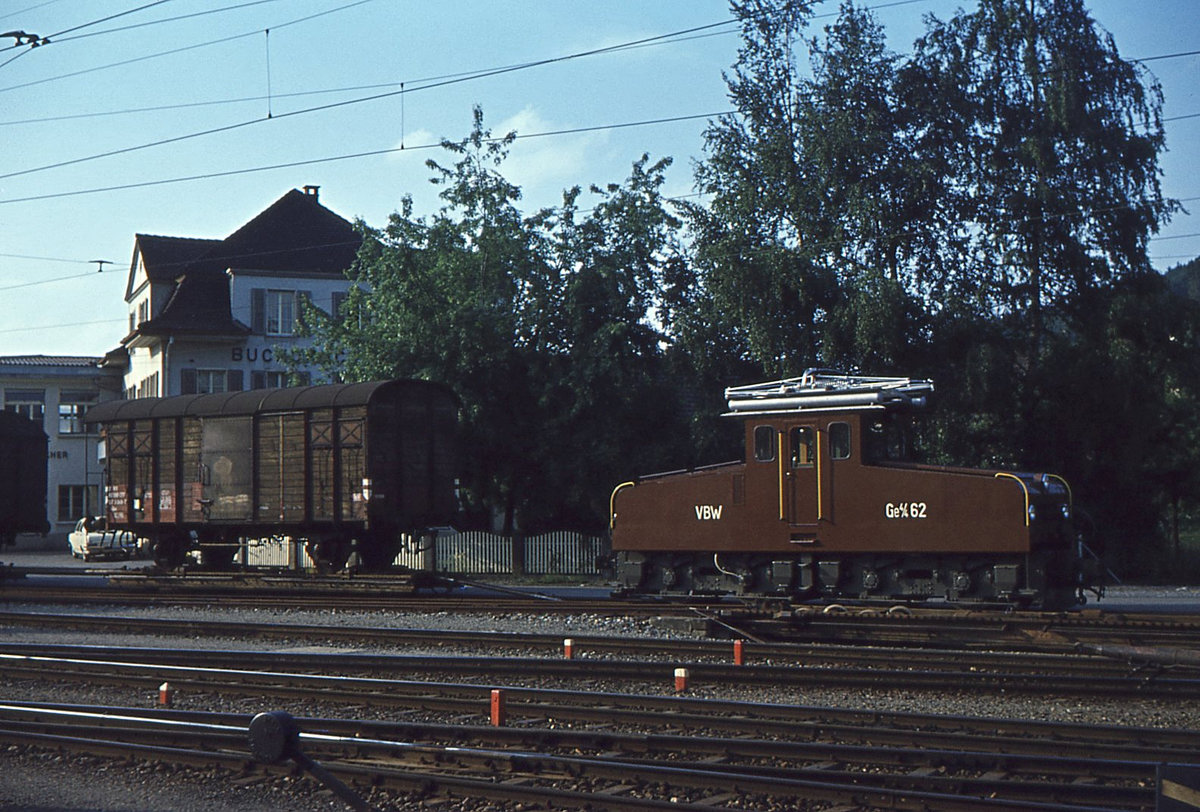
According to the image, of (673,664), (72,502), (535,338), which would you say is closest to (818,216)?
(535,338)

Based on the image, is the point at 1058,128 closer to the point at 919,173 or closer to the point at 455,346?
the point at 919,173

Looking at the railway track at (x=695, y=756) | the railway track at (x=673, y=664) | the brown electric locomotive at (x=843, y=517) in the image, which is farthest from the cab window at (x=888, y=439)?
the railway track at (x=695, y=756)

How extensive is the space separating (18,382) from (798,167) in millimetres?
39713

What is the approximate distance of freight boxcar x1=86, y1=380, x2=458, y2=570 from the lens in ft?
79.1

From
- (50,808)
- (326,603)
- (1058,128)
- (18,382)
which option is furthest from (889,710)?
(18,382)

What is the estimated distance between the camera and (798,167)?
29.5 meters

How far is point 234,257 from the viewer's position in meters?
51.8

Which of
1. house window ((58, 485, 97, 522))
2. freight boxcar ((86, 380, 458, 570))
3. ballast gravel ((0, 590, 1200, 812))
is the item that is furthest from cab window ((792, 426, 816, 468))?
house window ((58, 485, 97, 522))

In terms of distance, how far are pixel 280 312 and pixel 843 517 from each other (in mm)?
38022

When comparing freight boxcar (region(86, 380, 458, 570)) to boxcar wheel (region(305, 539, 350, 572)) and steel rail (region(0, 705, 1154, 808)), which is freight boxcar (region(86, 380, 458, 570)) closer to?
boxcar wheel (region(305, 539, 350, 572))

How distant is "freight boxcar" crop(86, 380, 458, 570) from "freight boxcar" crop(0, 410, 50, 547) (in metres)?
5.99

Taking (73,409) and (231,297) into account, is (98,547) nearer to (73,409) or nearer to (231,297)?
(231,297)

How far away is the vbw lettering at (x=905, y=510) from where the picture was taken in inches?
645

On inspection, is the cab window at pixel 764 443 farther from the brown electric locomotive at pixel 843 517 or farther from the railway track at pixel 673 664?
the railway track at pixel 673 664
